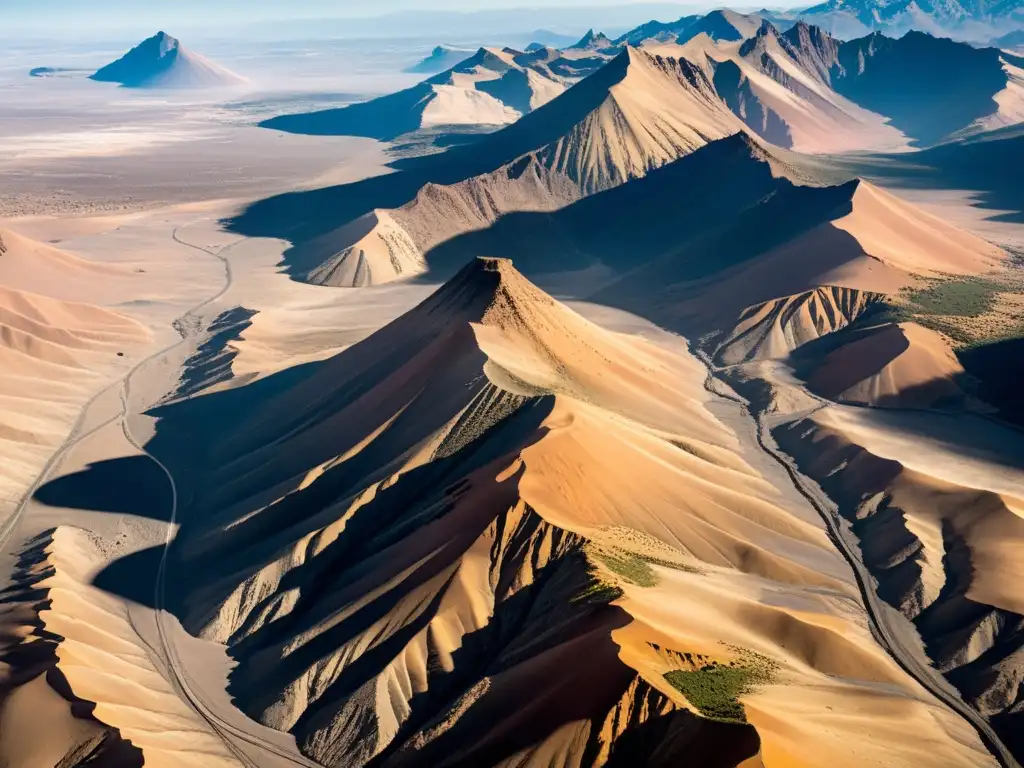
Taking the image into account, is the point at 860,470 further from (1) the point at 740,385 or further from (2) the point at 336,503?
(2) the point at 336,503

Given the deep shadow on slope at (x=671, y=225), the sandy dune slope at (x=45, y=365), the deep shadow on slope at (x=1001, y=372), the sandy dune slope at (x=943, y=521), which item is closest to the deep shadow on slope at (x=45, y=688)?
the sandy dune slope at (x=45, y=365)

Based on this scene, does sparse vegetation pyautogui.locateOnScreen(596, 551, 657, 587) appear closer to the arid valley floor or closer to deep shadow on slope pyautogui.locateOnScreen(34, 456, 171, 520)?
the arid valley floor

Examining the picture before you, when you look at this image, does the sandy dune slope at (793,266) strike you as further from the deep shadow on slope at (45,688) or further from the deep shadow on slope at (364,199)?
the deep shadow on slope at (45,688)

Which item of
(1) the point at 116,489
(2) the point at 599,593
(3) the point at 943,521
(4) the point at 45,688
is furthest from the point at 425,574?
(1) the point at 116,489

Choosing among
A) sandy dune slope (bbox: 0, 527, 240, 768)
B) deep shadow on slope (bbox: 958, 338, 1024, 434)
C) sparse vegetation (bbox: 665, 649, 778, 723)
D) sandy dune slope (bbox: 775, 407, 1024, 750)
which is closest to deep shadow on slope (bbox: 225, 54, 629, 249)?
deep shadow on slope (bbox: 958, 338, 1024, 434)

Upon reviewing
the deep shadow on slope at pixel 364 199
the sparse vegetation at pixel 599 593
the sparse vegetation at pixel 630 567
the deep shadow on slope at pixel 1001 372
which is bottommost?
the deep shadow on slope at pixel 364 199
